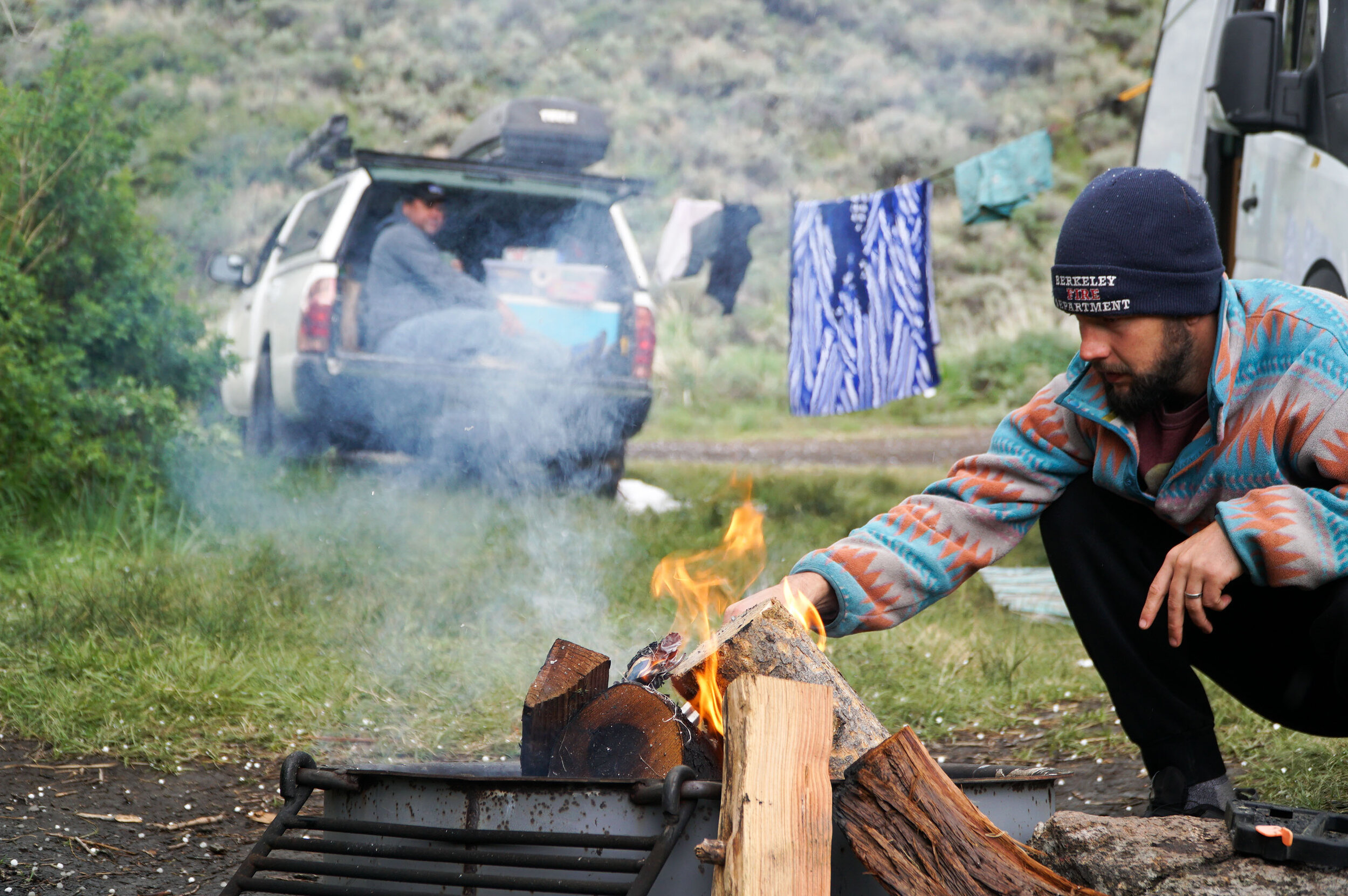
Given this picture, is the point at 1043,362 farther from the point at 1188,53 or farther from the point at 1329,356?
the point at 1329,356

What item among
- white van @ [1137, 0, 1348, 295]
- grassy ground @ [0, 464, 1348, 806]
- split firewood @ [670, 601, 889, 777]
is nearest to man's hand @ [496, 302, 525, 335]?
grassy ground @ [0, 464, 1348, 806]

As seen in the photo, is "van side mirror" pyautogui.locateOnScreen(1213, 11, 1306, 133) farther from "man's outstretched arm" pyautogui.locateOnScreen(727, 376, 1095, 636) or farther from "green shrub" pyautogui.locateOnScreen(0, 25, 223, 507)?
"green shrub" pyautogui.locateOnScreen(0, 25, 223, 507)

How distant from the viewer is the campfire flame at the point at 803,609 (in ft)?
6.63

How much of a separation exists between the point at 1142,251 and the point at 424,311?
4.46 m

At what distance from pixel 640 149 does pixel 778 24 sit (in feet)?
18.2

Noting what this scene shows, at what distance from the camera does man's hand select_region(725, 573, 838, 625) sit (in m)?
2.04

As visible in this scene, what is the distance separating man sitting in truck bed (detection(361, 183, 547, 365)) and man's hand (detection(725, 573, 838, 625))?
3853 mm

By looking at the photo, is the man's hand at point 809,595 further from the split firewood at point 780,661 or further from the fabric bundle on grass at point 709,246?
the fabric bundle on grass at point 709,246

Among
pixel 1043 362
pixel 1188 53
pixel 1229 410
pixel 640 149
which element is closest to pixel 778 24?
pixel 640 149

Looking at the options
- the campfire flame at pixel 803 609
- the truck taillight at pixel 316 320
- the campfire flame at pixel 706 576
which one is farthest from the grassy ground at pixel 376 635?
the campfire flame at pixel 803 609

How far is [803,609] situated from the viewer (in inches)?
80.1

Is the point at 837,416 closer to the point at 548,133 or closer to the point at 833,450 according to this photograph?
the point at 833,450

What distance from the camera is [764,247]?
1867 centimetres

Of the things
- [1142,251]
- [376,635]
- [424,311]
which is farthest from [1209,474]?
[424,311]
